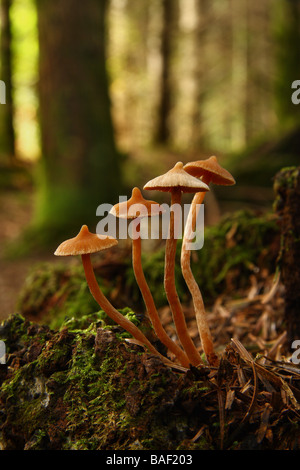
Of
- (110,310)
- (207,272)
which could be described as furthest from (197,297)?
(207,272)

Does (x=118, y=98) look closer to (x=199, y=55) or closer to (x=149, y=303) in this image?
(x=199, y=55)

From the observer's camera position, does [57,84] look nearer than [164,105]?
Yes

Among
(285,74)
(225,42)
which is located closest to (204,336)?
(285,74)

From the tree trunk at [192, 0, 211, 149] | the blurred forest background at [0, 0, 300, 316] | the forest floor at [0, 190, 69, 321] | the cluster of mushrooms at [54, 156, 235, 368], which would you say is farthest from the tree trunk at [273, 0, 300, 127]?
the cluster of mushrooms at [54, 156, 235, 368]

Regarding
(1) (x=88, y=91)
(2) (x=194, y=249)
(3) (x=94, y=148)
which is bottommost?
(2) (x=194, y=249)

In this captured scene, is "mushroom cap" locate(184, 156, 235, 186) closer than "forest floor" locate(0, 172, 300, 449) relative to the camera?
No

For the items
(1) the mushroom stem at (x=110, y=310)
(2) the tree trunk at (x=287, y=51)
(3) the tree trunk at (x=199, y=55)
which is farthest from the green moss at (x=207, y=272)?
(3) the tree trunk at (x=199, y=55)

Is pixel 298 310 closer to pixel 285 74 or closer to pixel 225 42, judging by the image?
pixel 285 74

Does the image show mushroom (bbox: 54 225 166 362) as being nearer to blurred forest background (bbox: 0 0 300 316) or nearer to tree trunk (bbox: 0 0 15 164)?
blurred forest background (bbox: 0 0 300 316)
